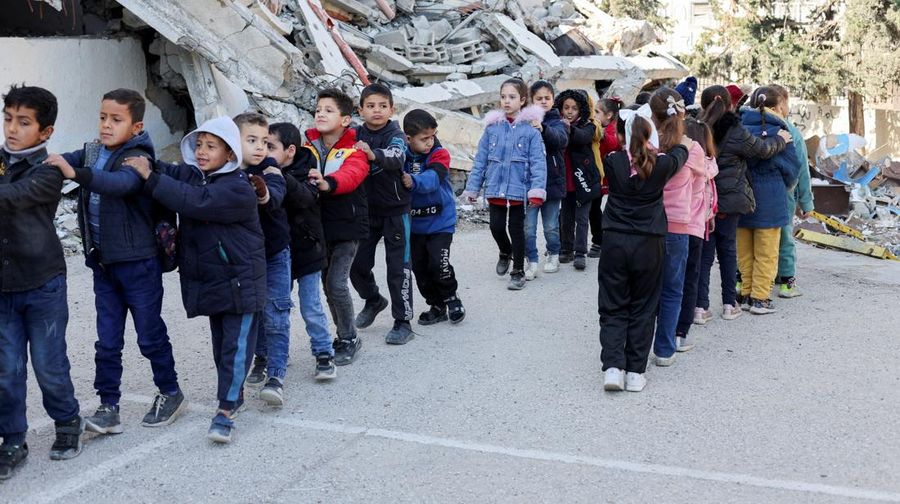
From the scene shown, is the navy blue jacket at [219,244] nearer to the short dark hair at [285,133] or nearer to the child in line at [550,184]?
the short dark hair at [285,133]

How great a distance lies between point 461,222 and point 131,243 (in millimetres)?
6857

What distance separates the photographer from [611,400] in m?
5.02

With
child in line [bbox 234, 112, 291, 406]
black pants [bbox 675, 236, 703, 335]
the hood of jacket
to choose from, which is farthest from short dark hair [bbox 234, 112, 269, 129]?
black pants [bbox 675, 236, 703, 335]

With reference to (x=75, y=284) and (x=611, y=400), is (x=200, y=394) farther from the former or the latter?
(x=75, y=284)

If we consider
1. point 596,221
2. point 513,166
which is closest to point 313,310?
point 513,166

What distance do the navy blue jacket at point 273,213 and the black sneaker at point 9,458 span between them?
1499mm

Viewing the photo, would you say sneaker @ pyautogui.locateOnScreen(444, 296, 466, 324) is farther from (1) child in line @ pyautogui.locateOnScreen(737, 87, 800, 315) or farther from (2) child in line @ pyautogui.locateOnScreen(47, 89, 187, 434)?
(2) child in line @ pyautogui.locateOnScreen(47, 89, 187, 434)

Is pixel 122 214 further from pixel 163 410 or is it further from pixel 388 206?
pixel 388 206

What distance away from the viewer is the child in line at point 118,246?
4273mm

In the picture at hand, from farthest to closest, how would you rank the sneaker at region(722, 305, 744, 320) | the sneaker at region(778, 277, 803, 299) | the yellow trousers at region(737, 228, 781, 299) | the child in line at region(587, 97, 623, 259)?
1. the child in line at region(587, 97, 623, 259)
2. the sneaker at region(778, 277, 803, 299)
3. the yellow trousers at region(737, 228, 781, 299)
4. the sneaker at region(722, 305, 744, 320)

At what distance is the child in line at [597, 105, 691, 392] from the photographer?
16.7 feet

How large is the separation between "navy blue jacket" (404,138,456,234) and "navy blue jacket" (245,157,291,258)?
4.52ft

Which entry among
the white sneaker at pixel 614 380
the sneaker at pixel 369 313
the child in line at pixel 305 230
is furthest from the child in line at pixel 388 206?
the white sneaker at pixel 614 380

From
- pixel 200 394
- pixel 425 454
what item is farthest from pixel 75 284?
pixel 425 454
